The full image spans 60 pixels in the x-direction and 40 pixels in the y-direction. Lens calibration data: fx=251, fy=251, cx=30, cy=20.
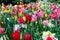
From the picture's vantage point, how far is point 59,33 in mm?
3193

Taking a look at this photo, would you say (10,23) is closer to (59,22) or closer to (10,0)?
(59,22)

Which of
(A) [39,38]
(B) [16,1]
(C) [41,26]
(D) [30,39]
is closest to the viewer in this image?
(D) [30,39]

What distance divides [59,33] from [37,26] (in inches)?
13.5

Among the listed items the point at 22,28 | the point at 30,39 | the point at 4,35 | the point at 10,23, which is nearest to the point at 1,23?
the point at 10,23

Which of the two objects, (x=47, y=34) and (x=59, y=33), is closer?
(x=47, y=34)

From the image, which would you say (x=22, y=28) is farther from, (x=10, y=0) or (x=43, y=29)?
(x=10, y=0)

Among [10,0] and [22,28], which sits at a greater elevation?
[22,28]

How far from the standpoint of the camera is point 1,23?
352 centimetres

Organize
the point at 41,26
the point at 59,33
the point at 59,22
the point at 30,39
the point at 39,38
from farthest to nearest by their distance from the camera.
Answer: the point at 59,22 → the point at 41,26 → the point at 59,33 → the point at 39,38 → the point at 30,39

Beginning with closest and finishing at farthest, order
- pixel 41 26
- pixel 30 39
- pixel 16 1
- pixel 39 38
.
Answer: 1. pixel 30 39
2. pixel 39 38
3. pixel 41 26
4. pixel 16 1

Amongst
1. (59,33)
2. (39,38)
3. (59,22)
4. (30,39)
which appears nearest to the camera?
(30,39)

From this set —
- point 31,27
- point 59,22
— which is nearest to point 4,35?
point 31,27

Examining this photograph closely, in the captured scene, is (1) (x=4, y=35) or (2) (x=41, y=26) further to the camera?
(2) (x=41, y=26)

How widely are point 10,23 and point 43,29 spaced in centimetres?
51
